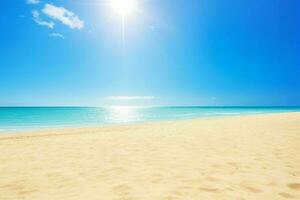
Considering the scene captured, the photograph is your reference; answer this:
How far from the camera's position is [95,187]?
3.94 metres

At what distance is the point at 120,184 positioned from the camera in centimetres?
406

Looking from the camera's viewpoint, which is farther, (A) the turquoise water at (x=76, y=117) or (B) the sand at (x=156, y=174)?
(A) the turquoise water at (x=76, y=117)

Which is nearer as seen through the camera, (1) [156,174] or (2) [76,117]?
(1) [156,174]

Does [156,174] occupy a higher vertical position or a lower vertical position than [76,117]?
higher

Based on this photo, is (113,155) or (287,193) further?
(113,155)

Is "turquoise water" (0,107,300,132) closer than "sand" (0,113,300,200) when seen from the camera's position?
No

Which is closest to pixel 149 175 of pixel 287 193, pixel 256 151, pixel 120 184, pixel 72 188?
pixel 120 184

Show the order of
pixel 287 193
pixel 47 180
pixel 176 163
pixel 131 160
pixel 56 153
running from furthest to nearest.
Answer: pixel 56 153 → pixel 131 160 → pixel 176 163 → pixel 47 180 → pixel 287 193

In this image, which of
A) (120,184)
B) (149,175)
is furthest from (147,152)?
(120,184)

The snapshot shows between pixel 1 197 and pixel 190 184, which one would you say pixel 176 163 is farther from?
pixel 1 197

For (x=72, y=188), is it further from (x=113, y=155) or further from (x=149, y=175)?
(x=113, y=155)

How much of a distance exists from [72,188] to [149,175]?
67.8 inches

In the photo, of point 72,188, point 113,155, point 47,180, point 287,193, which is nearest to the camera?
point 287,193

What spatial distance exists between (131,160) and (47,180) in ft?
7.71
